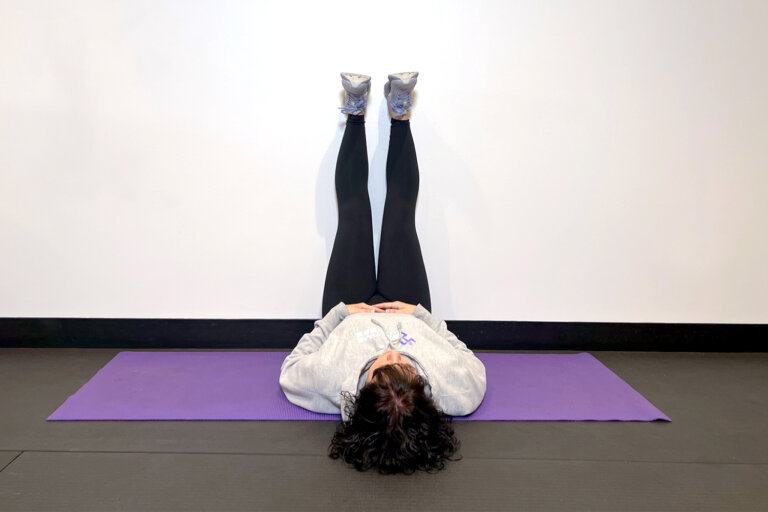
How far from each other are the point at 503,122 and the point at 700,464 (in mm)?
1797

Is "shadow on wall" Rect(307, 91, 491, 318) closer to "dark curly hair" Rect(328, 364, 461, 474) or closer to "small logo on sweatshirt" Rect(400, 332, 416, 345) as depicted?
"small logo on sweatshirt" Rect(400, 332, 416, 345)

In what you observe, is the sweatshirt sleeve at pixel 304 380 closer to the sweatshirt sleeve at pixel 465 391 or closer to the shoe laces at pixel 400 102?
the sweatshirt sleeve at pixel 465 391

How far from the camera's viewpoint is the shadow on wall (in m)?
2.81

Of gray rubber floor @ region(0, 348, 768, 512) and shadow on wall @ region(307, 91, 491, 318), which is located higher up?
shadow on wall @ region(307, 91, 491, 318)

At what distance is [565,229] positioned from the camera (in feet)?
9.53

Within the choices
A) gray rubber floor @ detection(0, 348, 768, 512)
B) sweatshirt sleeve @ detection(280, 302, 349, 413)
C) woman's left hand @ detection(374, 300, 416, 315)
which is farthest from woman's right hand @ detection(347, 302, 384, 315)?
gray rubber floor @ detection(0, 348, 768, 512)

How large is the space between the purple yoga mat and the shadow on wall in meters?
0.52

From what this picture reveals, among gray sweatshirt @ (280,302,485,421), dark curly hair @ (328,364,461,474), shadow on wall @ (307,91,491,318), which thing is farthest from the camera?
shadow on wall @ (307,91,491,318)

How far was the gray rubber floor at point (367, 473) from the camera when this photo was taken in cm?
164

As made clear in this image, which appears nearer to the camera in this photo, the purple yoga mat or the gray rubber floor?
the gray rubber floor

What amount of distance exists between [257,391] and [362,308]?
1.99 feet

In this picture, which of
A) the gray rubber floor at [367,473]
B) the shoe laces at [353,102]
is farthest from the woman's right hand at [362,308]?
the shoe laces at [353,102]

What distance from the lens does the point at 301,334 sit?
2932 millimetres

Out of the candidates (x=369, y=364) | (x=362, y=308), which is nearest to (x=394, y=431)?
(x=369, y=364)
